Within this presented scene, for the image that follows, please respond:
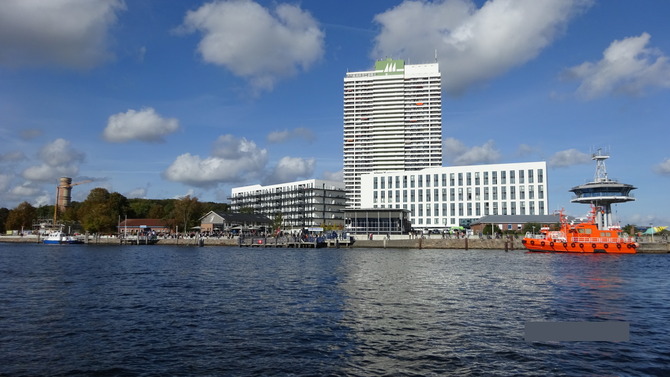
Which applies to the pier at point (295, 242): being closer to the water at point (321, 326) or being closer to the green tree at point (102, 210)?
the green tree at point (102, 210)

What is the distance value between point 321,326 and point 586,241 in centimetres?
7176

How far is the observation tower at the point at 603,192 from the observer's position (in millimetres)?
108062

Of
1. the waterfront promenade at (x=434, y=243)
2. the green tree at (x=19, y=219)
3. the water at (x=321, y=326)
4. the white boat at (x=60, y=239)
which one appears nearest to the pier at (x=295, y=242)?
the waterfront promenade at (x=434, y=243)

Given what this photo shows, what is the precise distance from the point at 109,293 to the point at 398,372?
24.3 meters

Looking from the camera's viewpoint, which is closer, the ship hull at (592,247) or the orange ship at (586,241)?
the ship hull at (592,247)

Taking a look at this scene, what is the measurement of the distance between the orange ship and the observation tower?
1174 inches

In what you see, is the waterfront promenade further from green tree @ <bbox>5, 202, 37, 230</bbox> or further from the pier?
green tree @ <bbox>5, 202, 37, 230</bbox>

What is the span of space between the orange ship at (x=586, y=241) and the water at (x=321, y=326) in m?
41.8

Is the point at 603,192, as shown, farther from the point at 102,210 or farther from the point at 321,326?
the point at 102,210

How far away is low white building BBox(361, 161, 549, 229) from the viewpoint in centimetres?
14088

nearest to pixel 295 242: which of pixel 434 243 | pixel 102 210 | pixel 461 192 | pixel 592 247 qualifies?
pixel 434 243

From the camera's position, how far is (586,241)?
79.1 m

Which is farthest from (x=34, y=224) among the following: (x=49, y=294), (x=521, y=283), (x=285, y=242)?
(x=521, y=283)

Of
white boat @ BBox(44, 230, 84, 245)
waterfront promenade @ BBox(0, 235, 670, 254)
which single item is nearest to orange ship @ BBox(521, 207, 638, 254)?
waterfront promenade @ BBox(0, 235, 670, 254)
